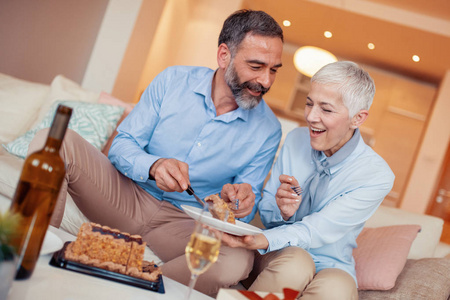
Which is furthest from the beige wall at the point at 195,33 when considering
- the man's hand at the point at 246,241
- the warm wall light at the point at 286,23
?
the man's hand at the point at 246,241

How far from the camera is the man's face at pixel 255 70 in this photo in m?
2.05

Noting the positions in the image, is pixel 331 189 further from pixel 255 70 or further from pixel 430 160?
pixel 430 160

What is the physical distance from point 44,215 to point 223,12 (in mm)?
5603

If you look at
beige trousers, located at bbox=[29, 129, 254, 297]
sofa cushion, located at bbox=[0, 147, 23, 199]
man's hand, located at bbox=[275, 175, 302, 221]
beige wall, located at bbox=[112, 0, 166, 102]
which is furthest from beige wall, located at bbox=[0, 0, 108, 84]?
man's hand, located at bbox=[275, 175, 302, 221]

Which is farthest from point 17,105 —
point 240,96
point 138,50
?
point 138,50

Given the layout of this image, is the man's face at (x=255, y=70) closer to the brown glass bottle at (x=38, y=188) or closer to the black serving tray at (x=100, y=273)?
the black serving tray at (x=100, y=273)

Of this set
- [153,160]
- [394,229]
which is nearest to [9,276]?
[153,160]

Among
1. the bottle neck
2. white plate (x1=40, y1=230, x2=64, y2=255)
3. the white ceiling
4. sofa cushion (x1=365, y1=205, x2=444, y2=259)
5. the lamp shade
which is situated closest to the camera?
the bottle neck

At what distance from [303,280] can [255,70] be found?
3.09ft

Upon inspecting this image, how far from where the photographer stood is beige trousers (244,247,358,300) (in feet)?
4.99

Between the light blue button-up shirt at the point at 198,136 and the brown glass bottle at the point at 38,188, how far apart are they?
107cm

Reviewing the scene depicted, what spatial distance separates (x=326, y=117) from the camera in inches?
70.5

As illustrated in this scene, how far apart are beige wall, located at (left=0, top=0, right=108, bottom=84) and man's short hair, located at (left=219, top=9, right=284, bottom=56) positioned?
210cm

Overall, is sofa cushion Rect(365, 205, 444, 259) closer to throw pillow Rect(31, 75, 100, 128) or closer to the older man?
the older man
